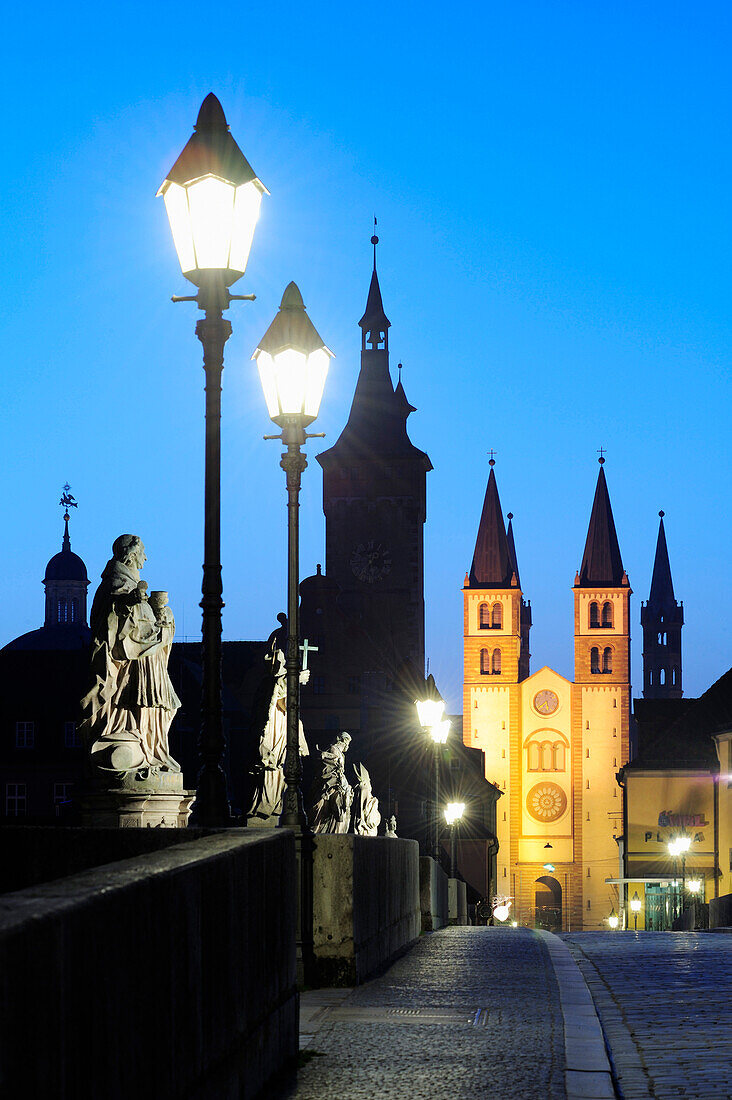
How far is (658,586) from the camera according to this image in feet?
535

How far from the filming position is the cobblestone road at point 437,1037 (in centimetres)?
628

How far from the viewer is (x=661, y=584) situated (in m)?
163

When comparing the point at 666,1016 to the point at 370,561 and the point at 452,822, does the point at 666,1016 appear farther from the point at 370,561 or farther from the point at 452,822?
the point at 370,561

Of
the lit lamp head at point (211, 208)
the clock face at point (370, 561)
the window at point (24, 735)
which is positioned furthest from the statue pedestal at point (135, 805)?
the clock face at point (370, 561)

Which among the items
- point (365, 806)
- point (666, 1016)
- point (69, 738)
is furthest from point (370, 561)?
point (666, 1016)

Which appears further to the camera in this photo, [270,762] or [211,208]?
[270,762]

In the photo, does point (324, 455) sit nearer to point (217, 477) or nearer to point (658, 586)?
point (658, 586)

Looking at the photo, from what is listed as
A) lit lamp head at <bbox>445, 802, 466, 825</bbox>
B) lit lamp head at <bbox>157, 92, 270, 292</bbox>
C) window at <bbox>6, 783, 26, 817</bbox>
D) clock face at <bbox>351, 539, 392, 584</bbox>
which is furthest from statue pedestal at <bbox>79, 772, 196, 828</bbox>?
clock face at <bbox>351, 539, 392, 584</bbox>

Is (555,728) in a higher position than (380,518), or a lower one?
lower

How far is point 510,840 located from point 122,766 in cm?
10056

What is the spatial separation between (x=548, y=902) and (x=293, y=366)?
10325 centimetres

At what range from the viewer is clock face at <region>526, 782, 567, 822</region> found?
11269 cm

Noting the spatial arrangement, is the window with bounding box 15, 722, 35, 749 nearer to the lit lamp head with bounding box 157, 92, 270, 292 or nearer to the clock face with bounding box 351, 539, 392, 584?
Answer: the clock face with bounding box 351, 539, 392, 584

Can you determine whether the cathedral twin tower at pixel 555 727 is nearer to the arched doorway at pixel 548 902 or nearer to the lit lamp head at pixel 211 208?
the arched doorway at pixel 548 902
